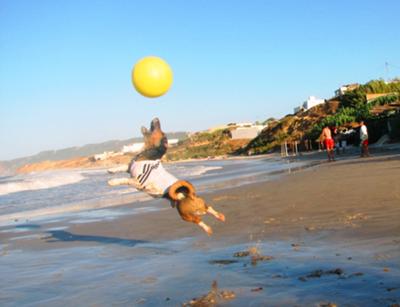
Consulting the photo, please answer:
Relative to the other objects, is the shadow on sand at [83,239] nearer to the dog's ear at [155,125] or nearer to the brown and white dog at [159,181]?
the brown and white dog at [159,181]

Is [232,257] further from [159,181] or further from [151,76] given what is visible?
[151,76]

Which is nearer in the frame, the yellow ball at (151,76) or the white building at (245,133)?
the yellow ball at (151,76)

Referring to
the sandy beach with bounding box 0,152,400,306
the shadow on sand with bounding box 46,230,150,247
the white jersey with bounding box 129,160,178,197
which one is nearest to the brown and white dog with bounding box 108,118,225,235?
the white jersey with bounding box 129,160,178,197

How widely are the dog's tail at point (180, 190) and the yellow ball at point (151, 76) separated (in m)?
1.15

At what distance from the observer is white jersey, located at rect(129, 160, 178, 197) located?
21.8 ft

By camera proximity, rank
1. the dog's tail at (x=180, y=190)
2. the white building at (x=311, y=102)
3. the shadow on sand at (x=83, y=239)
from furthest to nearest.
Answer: the white building at (x=311, y=102) → the shadow on sand at (x=83, y=239) → the dog's tail at (x=180, y=190)

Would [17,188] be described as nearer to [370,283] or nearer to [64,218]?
[64,218]

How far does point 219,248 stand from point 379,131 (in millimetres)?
28891

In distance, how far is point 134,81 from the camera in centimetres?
628

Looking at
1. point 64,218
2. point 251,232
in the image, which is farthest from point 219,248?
point 64,218

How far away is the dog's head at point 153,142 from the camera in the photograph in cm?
676

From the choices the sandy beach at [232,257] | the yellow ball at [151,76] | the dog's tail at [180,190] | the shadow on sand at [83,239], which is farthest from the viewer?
the shadow on sand at [83,239]

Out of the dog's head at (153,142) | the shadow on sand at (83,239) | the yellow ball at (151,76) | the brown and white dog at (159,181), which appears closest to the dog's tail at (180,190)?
the brown and white dog at (159,181)

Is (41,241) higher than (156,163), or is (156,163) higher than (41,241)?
(156,163)
